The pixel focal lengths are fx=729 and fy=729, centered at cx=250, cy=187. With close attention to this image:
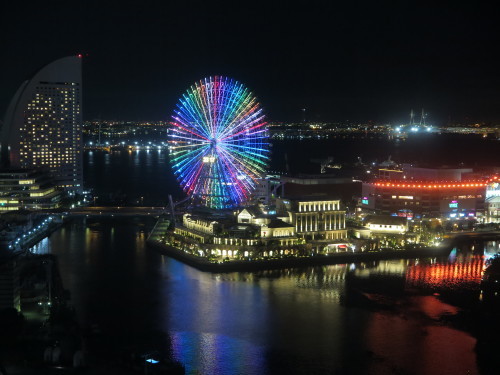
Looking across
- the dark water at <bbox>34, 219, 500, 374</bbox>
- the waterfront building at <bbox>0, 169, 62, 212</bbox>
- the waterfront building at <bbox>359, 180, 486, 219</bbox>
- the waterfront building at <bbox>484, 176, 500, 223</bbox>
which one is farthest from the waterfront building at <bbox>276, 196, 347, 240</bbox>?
the waterfront building at <bbox>0, 169, 62, 212</bbox>

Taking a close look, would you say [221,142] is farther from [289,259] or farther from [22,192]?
[22,192]

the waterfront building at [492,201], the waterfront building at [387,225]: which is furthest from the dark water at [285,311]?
the waterfront building at [492,201]

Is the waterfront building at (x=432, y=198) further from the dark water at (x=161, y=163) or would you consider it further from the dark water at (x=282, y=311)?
the dark water at (x=161, y=163)

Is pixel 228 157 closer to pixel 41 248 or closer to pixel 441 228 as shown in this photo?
pixel 41 248

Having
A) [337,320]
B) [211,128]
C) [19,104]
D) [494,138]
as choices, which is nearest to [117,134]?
[494,138]

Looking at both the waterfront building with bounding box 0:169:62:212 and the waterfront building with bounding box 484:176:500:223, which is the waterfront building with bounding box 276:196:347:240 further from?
the waterfront building with bounding box 0:169:62:212
